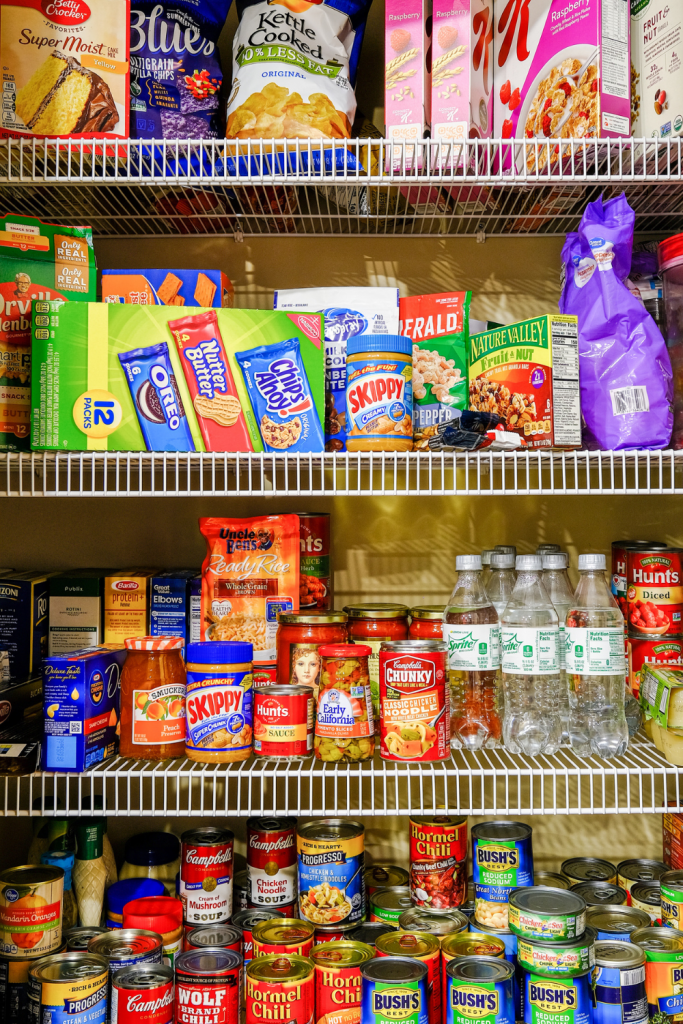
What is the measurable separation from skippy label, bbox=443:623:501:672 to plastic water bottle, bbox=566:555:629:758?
0.13m

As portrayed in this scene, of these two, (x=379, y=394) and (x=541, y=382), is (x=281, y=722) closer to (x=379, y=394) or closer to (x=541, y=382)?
(x=379, y=394)

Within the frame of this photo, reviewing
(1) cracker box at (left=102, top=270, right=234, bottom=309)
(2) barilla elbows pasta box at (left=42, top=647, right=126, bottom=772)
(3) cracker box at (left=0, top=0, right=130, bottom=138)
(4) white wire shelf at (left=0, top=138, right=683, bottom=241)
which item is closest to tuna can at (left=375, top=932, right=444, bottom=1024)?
(2) barilla elbows pasta box at (left=42, top=647, right=126, bottom=772)

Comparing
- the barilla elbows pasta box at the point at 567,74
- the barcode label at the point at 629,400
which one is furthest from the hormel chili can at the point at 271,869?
the barilla elbows pasta box at the point at 567,74

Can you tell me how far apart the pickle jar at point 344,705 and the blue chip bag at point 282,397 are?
14.5 inches

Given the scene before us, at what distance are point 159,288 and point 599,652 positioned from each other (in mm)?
1029

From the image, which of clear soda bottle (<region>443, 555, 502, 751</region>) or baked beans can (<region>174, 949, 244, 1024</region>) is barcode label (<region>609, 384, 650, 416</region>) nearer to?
clear soda bottle (<region>443, 555, 502, 751</region>)

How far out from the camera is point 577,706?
4.61ft

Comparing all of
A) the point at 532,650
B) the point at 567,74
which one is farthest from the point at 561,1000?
the point at 567,74

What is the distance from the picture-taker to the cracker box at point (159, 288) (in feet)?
4.76

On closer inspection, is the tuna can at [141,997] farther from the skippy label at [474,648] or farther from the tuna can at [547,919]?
the skippy label at [474,648]

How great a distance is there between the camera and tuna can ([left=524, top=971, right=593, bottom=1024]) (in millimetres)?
1128

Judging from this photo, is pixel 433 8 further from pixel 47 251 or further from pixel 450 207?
pixel 47 251

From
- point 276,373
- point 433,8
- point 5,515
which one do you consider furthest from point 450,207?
point 5,515

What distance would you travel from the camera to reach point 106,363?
4.43ft
